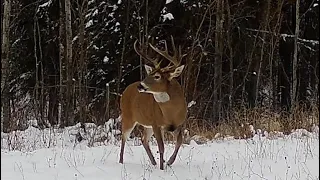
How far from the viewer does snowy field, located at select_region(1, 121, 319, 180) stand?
680 centimetres

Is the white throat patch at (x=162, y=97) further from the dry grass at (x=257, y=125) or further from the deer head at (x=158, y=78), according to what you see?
the dry grass at (x=257, y=125)

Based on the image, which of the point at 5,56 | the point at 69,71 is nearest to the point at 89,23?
the point at 69,71

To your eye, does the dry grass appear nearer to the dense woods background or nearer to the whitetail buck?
the whitetail buck

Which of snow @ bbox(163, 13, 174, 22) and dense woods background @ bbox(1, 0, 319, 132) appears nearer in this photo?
dense woods background @ bbox(1, 0, 319, 132)

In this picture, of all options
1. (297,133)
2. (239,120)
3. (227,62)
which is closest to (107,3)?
(227,62)

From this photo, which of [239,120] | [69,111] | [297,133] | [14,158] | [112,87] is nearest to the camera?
[14,158]

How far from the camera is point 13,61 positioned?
1847cm

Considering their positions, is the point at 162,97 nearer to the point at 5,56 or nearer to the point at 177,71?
the point at 177,71

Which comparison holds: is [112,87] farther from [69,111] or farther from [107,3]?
[69,111]

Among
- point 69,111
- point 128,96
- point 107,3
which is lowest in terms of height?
point 69,111

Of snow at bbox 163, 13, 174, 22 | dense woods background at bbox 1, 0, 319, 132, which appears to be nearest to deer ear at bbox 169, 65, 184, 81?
dense woods background at bbox 1, 0, 319, 132

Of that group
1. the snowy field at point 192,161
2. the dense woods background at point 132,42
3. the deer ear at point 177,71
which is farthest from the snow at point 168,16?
the deer ear at point 177,71

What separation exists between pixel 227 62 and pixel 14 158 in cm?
1226

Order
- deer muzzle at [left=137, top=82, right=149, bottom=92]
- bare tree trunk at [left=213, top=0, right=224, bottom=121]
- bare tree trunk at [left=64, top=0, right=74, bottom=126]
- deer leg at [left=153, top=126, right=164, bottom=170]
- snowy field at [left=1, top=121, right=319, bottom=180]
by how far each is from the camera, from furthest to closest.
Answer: bare tree trunk at [left=213, top=0, right=224, bottom=121], bare tree trunk at [left=64, top=0, right=74, bottom=126], deer muzzle at [left=137, top=82, right=149, bottom=92], deer leg at [left=153, top=126, right=164, bottom=170], snowy field at [left=1, top=121, right=319, bottom=180]
